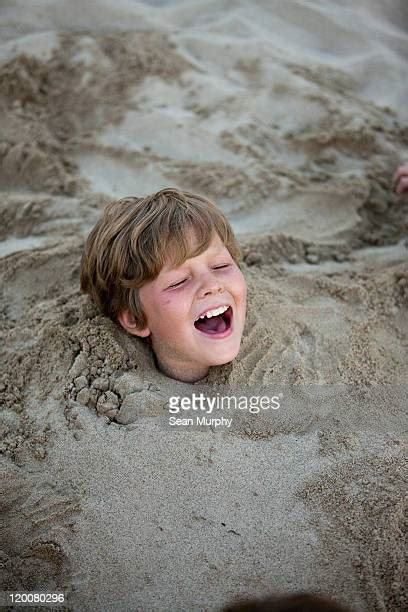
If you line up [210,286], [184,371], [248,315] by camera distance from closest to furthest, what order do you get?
[210,286] → [184,371] → [248,315]

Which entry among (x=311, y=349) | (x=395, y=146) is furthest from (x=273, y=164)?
(x=311, y=349)

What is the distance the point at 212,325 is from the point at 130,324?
345 mm

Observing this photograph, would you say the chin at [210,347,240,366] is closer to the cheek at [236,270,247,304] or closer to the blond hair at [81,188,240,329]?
the cheek at [236,270,247,304]

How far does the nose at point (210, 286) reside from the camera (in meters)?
2.33

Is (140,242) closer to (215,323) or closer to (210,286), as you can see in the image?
(210,286)

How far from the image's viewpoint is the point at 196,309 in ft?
7.66

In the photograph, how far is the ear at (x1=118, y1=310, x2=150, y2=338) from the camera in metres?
2.53

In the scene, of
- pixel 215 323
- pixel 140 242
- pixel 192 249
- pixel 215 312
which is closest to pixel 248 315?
pixel 215 323

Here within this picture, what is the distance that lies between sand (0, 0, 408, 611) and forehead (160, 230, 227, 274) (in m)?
0.36

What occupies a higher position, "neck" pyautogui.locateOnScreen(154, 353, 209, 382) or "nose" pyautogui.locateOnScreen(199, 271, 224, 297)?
"nose" pyautogui.locateOnScreen(199, 271, 224, 297)

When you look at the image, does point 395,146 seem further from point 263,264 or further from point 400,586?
point 400,586

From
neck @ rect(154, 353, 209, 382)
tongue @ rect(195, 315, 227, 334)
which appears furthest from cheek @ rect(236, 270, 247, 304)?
neck @ rect(154, 353, 209, 382)

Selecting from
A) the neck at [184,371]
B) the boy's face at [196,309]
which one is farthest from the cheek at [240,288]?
the neck at [184,371]

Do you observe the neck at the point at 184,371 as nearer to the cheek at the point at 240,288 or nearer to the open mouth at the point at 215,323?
the open mouth at the point at 215,323
